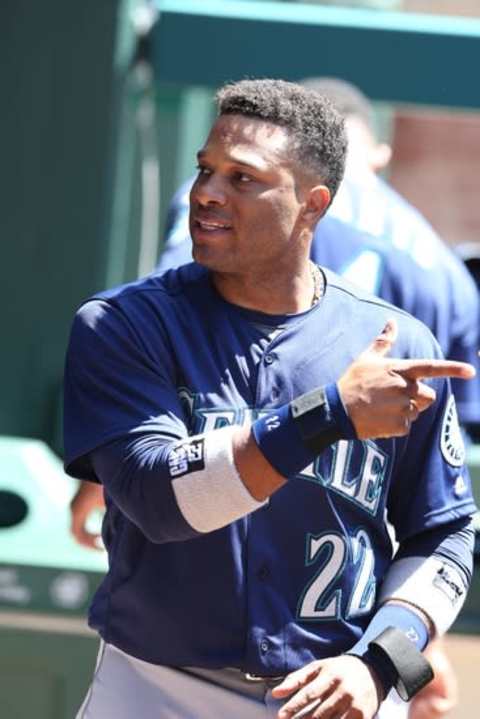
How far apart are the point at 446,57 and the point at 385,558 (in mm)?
Answer: 3226

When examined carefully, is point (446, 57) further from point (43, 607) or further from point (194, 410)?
point (194, 410)

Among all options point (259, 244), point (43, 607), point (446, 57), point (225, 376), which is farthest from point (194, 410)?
point (446, 57)

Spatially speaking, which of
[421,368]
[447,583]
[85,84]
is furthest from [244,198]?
[85,84]

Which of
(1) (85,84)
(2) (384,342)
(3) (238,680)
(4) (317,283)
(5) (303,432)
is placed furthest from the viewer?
(1) (85,84)

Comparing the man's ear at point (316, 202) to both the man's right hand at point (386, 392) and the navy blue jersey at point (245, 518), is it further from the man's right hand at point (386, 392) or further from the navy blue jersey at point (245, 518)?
the man's right hand at point (386, 392)

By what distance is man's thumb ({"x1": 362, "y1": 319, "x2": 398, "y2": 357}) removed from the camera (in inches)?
104

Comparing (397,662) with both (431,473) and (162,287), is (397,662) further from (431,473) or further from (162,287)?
(162,287)

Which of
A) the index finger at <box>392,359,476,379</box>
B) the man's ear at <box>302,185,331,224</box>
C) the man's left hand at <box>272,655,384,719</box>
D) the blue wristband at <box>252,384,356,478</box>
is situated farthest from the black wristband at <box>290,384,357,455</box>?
the man's ear at <box>302,185,331,224</box>

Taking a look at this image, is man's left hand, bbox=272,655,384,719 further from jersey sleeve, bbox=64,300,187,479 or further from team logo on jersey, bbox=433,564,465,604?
jersey sleeve, bbox=64,300,187,479

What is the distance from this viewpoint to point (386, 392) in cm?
254

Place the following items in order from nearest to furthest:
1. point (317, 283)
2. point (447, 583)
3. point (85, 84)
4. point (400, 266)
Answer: point (447, 583)
point (317, 283)
point (400, 266)
point (85, 84)

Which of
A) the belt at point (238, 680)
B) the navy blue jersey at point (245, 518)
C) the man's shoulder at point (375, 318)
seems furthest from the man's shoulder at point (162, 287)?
the belt at point (238, 680)

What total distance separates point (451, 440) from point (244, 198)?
1.86 ft

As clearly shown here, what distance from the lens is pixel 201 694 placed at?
2.77 metres
